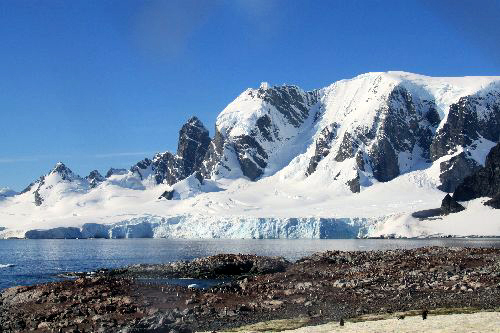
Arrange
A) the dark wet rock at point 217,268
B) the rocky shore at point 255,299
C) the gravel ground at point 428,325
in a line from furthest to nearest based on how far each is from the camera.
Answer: the dark wet rock at point 217,268 → the rocky shore at point 255,299 → the gravel ground at point 428,325

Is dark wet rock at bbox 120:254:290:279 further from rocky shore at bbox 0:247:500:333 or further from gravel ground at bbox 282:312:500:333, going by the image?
gravel ground at bbox 282:312:500:333

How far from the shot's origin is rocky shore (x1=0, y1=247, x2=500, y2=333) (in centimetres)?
4022

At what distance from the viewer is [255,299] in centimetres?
4847

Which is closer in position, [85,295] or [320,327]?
[320,327]

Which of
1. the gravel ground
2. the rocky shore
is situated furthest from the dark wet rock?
the gravel ground

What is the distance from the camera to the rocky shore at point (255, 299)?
132ft

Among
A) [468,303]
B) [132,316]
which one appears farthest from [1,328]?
[468,303]

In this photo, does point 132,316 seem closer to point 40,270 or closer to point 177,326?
point 177,326

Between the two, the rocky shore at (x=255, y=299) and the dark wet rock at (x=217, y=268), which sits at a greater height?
the dark wet rock at (x=217, y=268)

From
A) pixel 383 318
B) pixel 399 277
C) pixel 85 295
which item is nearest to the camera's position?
pixel 383 318

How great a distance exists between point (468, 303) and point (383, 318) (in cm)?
911

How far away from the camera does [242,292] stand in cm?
5241

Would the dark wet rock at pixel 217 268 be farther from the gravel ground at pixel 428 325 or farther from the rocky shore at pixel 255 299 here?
the gravel ground at pixel 428 325

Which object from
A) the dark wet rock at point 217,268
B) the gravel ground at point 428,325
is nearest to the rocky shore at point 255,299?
the gravel ground at point 428,325
